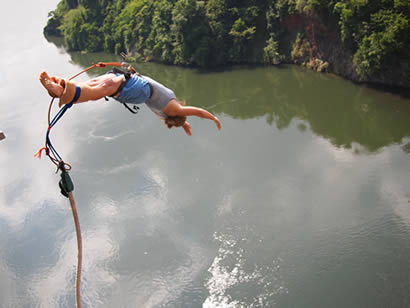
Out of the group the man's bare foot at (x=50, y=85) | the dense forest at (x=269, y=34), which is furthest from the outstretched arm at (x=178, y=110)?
the dense forest at (x=269, y=34)

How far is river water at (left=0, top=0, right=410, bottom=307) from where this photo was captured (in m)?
7.81

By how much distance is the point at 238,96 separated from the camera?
55.9 ft

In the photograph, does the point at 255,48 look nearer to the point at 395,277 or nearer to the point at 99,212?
the point at 99,212

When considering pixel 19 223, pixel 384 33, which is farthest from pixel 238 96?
pixel 19 223

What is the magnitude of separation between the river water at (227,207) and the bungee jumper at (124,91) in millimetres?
5545

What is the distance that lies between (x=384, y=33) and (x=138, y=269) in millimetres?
11587

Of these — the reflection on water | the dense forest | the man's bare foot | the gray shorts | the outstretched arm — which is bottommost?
the reflection on water

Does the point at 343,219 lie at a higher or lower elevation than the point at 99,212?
higher

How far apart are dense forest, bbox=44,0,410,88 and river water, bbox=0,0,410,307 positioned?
4.61 ft

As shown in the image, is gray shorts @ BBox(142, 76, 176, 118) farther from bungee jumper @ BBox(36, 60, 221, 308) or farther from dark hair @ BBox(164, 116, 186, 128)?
dark hair @ BBox(164, 116, 186, 128)

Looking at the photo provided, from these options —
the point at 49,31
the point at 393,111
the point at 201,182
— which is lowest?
the point at 49,31

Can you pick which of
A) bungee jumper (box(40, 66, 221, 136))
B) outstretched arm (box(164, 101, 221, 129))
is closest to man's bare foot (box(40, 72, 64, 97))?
bungee jumper (box(40, 66, 221, 136))

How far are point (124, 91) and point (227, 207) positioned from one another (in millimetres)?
7422

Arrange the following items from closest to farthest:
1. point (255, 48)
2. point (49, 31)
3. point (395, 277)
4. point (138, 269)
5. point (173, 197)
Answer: point (395, 277) < point (138, 269) < point (173, 197) < point (255, 48) < point (49, 31)
